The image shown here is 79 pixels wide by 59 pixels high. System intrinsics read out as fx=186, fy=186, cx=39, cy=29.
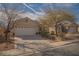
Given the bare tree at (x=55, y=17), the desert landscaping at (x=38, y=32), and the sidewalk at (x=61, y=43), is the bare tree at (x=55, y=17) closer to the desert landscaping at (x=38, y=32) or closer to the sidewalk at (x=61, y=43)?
the desert landscaping at (x=38, y=32)

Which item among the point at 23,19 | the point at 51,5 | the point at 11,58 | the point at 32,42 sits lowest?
the point at 11,58

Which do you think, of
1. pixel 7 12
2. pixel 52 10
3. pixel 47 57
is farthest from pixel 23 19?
pixel 47 57

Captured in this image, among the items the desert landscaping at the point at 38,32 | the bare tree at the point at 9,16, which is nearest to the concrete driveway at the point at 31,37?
the desert landscaping at the point at 38,32

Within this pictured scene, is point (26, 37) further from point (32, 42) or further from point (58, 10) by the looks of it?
point (58, 10)

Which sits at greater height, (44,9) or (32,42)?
(44,9)

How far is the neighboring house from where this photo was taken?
5.45 feet

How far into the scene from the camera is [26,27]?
5.49 feet

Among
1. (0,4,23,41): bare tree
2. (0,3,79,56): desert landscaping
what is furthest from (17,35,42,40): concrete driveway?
(0,4,23,41): bare tree

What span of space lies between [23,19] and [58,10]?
33 cm

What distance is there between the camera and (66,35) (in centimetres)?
167

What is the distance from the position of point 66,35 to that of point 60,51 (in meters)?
0.15

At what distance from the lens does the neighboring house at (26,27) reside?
1.66 m

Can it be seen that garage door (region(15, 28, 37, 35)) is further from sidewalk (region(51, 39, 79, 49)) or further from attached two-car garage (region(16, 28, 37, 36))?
sidewalk (region(51, 39, 79, 49))

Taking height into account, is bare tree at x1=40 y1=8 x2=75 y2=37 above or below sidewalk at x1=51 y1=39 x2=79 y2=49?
above
